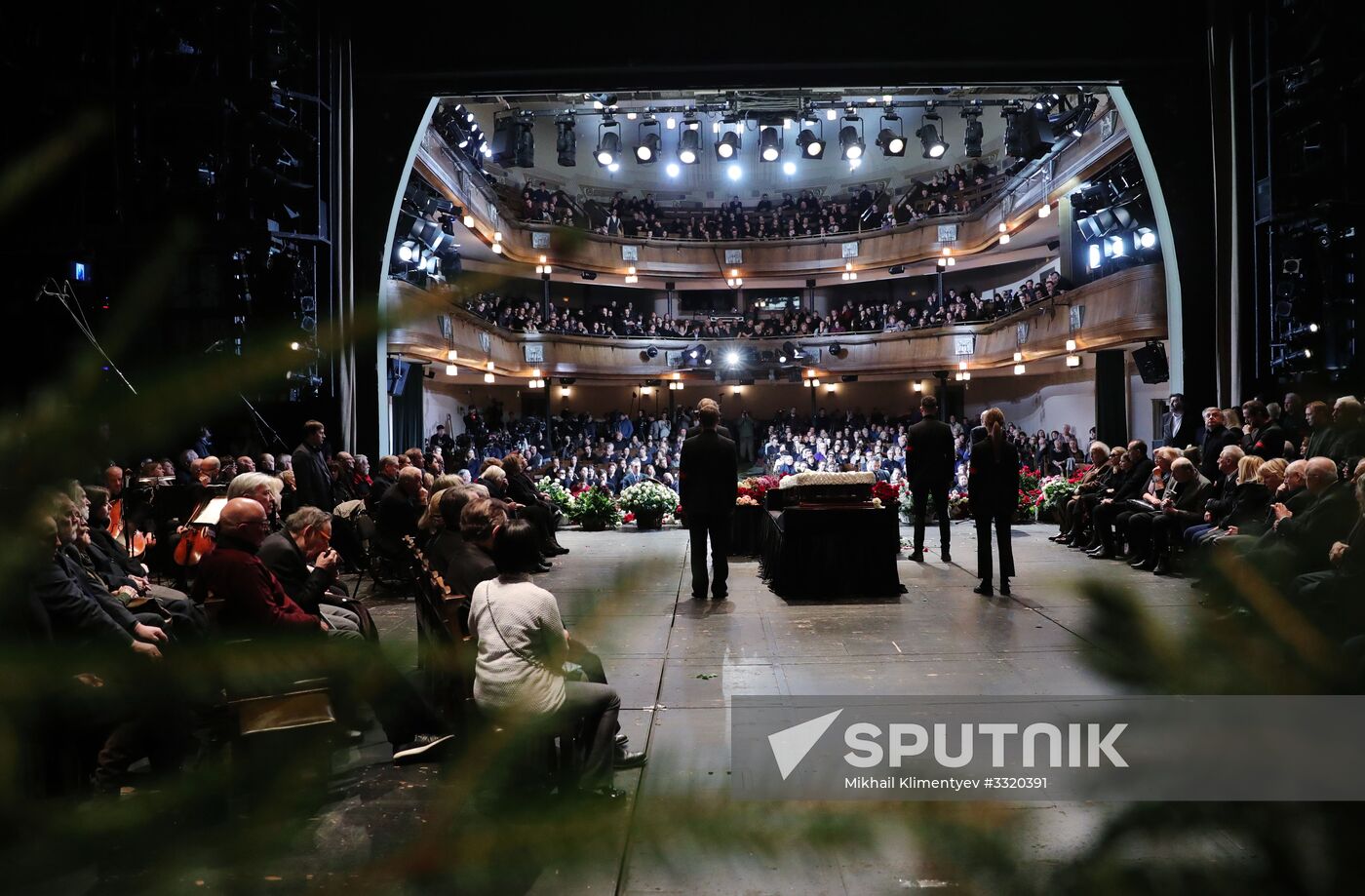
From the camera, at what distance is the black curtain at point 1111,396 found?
1955cm

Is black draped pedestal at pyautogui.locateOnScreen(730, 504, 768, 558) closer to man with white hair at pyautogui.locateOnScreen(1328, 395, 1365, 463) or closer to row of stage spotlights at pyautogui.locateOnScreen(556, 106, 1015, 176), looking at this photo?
man with white hair at pyautogui.locateOnScreen(1328, 395, 1365, 463)

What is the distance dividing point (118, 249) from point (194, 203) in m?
0.83

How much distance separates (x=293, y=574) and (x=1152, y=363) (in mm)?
14534

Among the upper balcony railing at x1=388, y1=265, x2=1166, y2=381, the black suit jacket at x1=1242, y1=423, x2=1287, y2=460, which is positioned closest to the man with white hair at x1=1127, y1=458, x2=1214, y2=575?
the black suit jacket at x1=1242, y1=423, x2=1287, y2=460

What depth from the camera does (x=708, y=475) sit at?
7.06m

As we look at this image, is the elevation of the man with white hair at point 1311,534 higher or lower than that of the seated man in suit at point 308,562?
higher

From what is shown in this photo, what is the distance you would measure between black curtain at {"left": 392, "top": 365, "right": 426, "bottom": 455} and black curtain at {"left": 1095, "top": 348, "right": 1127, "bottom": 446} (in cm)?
1452

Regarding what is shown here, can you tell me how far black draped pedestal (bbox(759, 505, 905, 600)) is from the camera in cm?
727

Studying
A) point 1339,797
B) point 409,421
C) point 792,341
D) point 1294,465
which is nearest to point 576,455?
point 409,421

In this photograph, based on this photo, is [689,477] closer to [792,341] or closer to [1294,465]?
[1294,465]

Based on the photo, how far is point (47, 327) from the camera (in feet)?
9.20

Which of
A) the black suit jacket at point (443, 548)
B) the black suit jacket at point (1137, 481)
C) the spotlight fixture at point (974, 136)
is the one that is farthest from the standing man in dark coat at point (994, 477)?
the spotlight fixture at point (974, 136)

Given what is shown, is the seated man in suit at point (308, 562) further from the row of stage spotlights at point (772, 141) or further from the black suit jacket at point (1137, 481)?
the row of stage spotlights at point (772, 141)

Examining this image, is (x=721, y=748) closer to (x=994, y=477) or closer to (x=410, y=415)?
(x=994, y=477)
